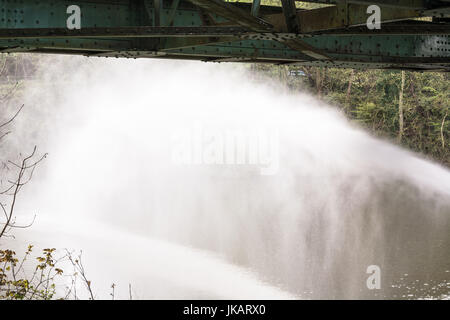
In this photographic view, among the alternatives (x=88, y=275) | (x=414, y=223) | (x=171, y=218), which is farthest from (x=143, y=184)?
(x=88, y=275)

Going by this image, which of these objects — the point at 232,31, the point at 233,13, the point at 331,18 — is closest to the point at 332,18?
the point at 331,18

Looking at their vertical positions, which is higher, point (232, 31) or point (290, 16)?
point (290, 16)

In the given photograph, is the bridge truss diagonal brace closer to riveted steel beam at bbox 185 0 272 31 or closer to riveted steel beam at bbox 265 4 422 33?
riveted steel beam at bbox 265 4 422 33

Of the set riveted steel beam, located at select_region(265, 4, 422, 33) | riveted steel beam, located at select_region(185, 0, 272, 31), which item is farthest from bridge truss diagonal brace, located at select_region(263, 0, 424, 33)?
riveted steel beam, located at select_region(185, 0, 272, 31)

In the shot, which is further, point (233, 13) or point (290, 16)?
point (290, 16)

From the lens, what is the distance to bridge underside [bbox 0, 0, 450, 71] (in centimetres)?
859

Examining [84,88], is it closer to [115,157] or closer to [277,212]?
[115,157]

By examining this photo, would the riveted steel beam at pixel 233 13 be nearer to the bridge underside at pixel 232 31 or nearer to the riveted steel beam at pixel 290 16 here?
the bridge underside at pixel 232 31

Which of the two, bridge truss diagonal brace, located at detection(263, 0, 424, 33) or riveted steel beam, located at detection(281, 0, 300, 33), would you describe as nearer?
riveted steel beam, located at detection(281, 0, 300, 33)

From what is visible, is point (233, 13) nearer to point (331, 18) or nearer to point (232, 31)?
point (232, 31)

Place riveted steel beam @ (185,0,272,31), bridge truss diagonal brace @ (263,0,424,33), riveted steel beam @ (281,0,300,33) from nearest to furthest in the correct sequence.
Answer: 1. riveted steel beam @ (185,0,272,31)
2. riveted steel beam @ (281,0,300,33)
3. bridge truss diagonal brace @ (263,0,424,33)

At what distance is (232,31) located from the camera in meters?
8.59
